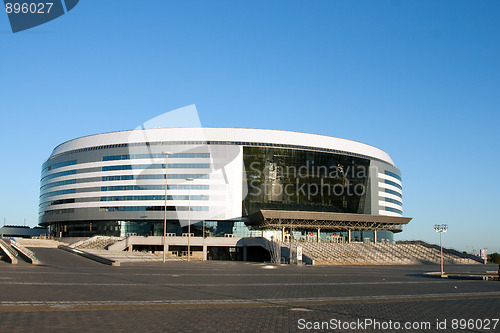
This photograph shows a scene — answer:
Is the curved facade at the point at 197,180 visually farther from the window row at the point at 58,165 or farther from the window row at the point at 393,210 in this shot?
the window row at the point at 393,210

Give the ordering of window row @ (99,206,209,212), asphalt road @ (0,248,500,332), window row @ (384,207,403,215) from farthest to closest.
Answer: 1. window row @ (384,207,403,215)
2. window row @ (99,206,209,212)
3. asphalt road @ (0,248,500,332)

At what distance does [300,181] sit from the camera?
94.2m

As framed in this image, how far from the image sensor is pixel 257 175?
92125mm

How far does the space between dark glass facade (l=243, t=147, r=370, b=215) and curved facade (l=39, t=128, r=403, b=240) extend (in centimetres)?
20

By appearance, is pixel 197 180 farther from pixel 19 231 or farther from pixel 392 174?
pixel 19 231

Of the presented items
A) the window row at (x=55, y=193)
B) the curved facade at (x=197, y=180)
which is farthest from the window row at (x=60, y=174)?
the window row at (x=55, y=193)

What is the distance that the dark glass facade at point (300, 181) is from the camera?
91.8m

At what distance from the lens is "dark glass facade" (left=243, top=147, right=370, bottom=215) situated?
91.8 m

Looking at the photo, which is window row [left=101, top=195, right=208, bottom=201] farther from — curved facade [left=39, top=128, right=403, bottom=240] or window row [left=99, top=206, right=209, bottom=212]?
window row [left=99, top=206, right=209, bottom=212]

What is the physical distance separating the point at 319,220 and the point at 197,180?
2545cm

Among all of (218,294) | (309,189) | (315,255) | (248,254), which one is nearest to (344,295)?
(218,294)

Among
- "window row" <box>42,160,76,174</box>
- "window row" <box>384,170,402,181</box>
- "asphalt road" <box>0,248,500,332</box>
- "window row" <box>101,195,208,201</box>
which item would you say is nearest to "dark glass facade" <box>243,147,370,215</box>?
"window row" <box>101,195,208,201</box>

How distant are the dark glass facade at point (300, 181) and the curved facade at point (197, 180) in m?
0.20

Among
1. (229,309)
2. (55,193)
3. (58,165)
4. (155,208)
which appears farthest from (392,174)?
(229,309)
